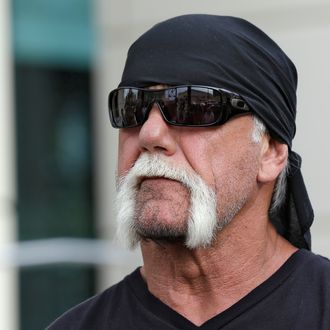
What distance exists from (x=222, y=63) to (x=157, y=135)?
284 millimetres

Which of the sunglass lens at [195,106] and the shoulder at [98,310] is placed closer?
the sunglass lens at [195,106]

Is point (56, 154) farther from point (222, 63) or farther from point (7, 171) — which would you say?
point (222, 63)

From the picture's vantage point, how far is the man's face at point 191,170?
3051 mm

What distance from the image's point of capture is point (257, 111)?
317cm

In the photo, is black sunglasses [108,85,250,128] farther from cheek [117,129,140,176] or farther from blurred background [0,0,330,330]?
blurred background [0,0,330,330]

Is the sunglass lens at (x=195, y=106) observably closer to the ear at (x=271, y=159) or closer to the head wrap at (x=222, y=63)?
the head wrap at (x=222, y=63)

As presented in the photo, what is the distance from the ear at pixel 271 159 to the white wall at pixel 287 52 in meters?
3.05

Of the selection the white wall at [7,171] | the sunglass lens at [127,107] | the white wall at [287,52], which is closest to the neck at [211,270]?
the sunglass lens at [127,107]

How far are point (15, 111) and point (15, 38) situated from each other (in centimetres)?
53

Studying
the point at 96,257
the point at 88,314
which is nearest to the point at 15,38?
the point at 96,257

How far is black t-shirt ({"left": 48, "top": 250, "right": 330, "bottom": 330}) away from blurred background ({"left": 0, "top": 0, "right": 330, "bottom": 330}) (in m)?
4.15

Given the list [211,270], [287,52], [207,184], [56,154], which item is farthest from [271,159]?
[56,154]

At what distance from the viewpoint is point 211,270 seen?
320 cm

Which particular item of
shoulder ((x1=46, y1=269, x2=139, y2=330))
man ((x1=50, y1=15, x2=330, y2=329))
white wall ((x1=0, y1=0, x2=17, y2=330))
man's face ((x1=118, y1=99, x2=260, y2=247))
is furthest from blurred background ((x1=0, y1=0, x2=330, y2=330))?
man's face ((x1=118, y1=99, x2=260, y2=247))
